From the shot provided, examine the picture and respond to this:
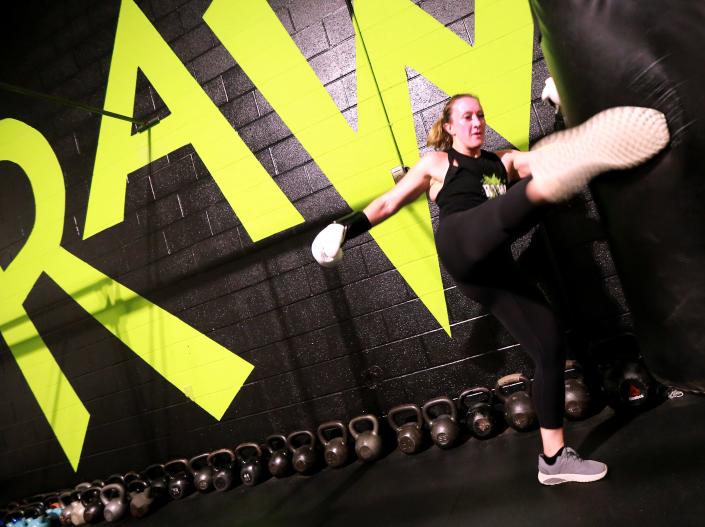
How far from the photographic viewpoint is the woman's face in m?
1.79

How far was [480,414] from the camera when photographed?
7.79ft

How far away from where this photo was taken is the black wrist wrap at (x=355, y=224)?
158 centimetres

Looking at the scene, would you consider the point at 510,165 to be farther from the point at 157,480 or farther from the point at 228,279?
the point at 157,480

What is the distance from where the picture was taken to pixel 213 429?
330 centimetres

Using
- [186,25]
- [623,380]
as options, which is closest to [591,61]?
[623,380]

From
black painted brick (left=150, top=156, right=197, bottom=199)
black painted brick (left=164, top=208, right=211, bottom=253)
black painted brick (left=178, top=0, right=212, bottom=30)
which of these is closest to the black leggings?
black painted brick (left=164, top=208, right=211, bottom=253)

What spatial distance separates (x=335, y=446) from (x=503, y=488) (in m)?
1.05

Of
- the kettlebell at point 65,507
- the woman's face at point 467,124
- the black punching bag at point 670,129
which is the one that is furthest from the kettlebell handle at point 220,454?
the black punching bag at point 670,129

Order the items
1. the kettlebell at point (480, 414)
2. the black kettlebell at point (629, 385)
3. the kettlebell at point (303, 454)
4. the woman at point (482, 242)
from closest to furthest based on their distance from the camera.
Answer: the woman at point (482, 242) → the black kettlebell at point (629, 385) → the kettlebell at point (480, 414) → the kettlebell at point (303, 454)

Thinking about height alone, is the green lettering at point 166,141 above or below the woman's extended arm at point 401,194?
above

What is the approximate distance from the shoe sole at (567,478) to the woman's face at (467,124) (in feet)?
4.05

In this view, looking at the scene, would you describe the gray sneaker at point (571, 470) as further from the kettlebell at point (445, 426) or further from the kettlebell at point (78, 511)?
the kettlebell at point (78, 511)

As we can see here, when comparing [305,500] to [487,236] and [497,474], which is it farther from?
[487,236]

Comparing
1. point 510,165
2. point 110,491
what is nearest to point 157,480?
point 110,491
